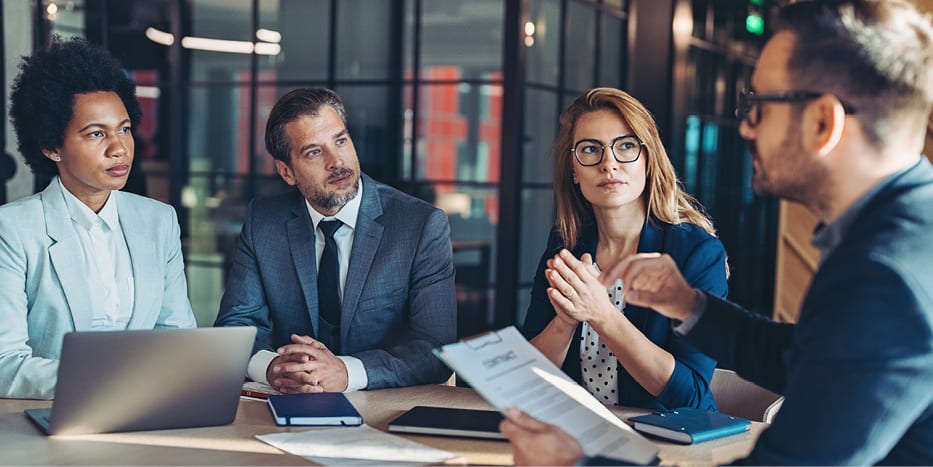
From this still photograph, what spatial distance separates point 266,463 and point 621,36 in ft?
14.4

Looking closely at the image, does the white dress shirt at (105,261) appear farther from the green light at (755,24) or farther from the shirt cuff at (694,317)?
the green light at (755,24)

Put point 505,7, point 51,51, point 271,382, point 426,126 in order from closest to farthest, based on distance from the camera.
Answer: point 271,382 < point 51,51 < point 505,7 < point 426,126

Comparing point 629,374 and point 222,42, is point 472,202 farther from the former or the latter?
point 629,374

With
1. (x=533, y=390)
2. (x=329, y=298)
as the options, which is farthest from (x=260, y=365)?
(x=533, y=390)

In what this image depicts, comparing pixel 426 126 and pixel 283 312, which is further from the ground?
pixel 426 126

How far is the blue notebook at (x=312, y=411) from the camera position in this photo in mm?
1754

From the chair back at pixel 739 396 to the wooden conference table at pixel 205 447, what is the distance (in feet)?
1.20

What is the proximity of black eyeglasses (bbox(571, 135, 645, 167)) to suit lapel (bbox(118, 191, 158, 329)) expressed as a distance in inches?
45.5

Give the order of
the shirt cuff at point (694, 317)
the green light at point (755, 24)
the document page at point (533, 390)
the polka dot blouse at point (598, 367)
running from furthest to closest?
1. the green light at point (755, 24)
2. the polka dot blouse at point (598, 367)
3. the shirt cuff at point (694, 317)
4. the document page at point (533, 390)

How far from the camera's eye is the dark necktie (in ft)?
8.11

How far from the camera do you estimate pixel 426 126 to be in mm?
5031

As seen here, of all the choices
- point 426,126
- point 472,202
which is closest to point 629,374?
point 472,202

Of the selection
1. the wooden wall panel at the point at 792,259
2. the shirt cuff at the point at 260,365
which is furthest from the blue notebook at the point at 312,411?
the wooden wall panel at the point at 792,259

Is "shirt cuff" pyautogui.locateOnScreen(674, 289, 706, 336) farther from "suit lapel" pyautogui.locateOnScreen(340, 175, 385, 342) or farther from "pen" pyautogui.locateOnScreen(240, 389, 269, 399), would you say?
"suit lapel" pyautogui.locateOnScreen(340, 175, 385, 342)
